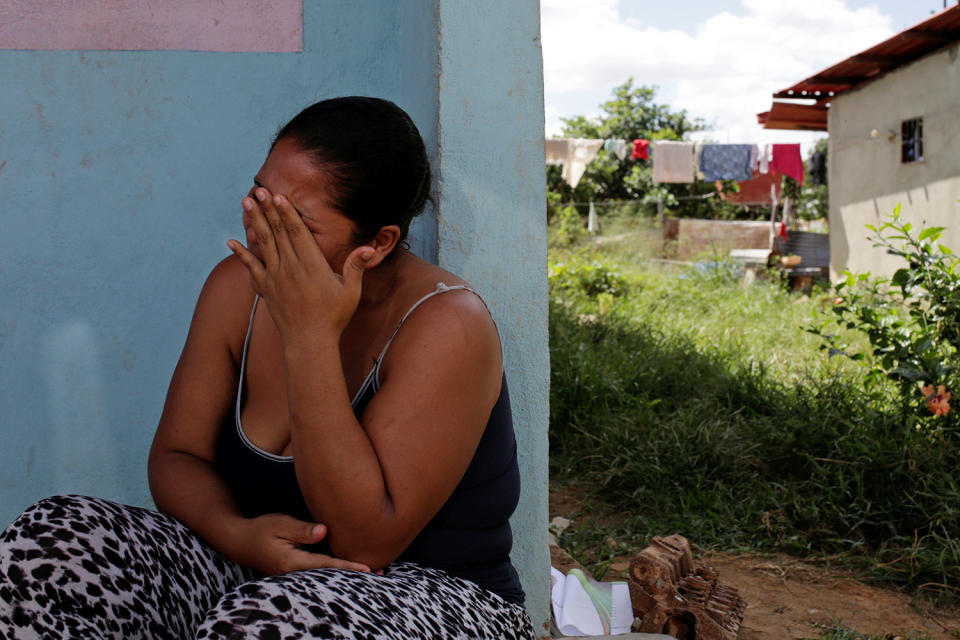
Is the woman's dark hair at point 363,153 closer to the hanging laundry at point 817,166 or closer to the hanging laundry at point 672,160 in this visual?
the hanging laundry at point 672,160

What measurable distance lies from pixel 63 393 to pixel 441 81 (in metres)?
1.33

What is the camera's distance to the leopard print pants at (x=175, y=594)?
1090 millimetres

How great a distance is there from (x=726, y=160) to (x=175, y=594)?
483 inches

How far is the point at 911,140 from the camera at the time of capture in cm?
857

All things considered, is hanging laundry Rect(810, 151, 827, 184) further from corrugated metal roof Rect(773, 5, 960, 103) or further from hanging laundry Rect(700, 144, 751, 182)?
corrugated metal roof Rect(773, 5, 960, 103)

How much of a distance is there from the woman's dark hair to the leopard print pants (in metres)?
0.60

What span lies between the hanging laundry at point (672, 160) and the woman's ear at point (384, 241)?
38.0 feet

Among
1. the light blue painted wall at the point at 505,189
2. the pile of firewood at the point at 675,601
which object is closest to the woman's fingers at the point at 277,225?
the light blue painted wall at the point at 505,189

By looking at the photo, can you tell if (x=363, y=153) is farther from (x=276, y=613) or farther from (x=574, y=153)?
(x=574, y=153)

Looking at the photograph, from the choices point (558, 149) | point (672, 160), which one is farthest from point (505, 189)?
point (672, 160)

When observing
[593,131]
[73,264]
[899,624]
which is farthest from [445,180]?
[593,131]

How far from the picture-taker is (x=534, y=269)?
203 cm

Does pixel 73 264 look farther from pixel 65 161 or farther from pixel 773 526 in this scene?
pixel 773 526

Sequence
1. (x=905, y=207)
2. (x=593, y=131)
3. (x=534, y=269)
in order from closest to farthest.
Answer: (x=534, y=269) → (x=905, y=207) → (x=593, y=131)
